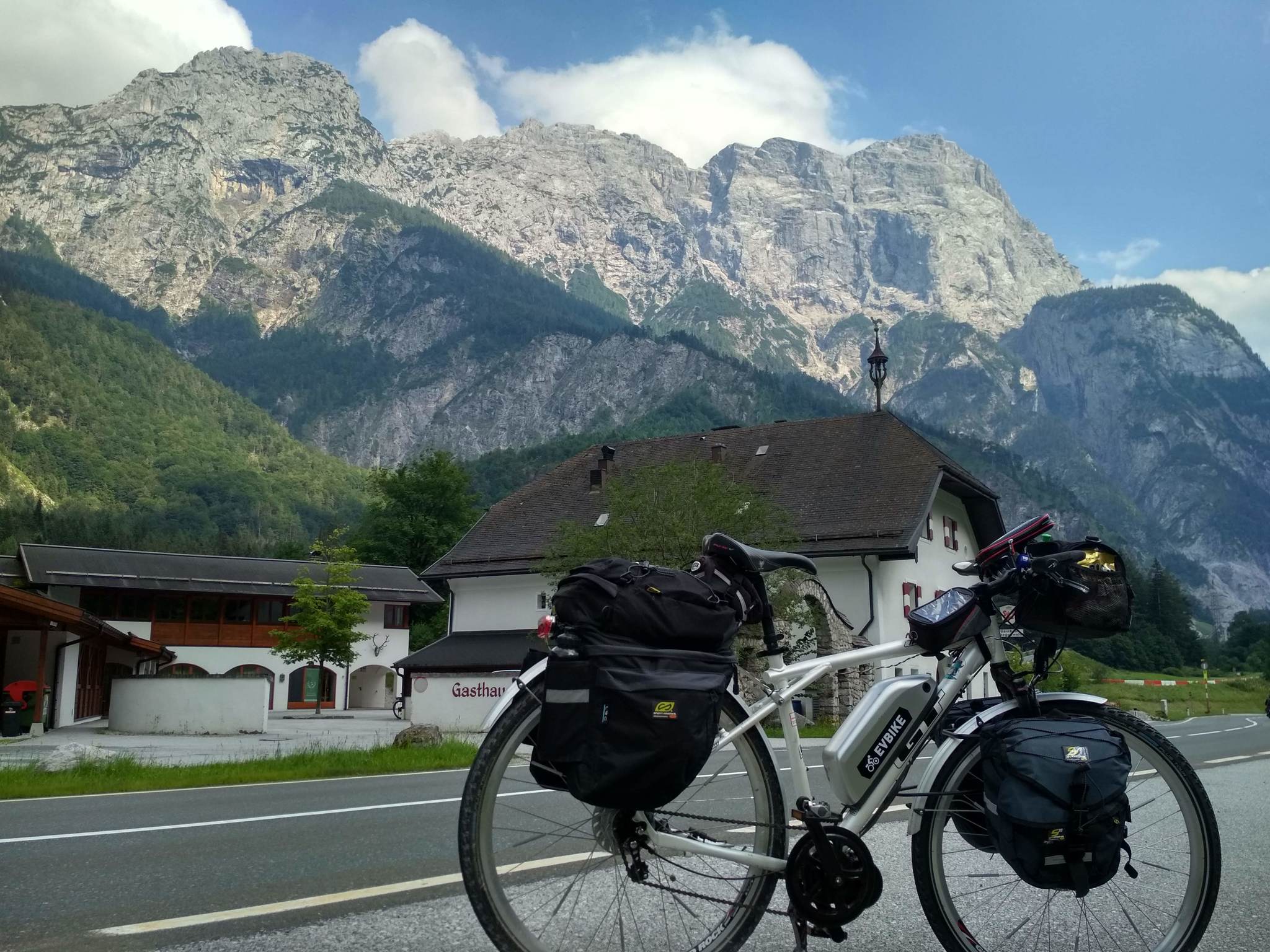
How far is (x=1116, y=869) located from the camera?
117 inches

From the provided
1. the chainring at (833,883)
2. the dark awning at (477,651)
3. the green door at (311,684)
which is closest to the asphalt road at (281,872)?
the chainring at (833,883)

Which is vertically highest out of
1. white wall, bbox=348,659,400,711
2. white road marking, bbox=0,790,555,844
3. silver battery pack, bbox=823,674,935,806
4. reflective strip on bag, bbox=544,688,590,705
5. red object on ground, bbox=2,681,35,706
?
reflective strip on bag, bbox=544,688,590,705

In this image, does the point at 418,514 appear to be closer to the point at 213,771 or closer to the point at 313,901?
the point at 213,771

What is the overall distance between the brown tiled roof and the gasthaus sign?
35.4 feet

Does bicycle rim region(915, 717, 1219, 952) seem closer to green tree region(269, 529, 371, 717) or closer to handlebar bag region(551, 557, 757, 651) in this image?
handlebar bag region(551, 557, 757, 651)

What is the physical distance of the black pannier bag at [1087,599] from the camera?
3.11 metres

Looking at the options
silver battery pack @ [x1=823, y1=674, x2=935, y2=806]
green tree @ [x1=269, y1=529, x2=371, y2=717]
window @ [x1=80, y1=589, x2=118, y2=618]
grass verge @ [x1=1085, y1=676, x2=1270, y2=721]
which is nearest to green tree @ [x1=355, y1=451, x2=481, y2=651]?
window @ [x1=80, y1=589, x2=118, y2=618]

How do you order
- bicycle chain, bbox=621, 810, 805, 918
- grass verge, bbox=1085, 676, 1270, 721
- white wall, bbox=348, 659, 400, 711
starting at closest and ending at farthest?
1. bicycle chain, bbox=621, 810, 805, 918
2. grass verge, bbox=1085, 676, 1270, 721
3. white wall, bbox=348, 659, 400, 711

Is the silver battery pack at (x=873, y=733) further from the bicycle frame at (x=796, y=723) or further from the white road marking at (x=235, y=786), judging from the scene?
the white road marking at (x=235, y=786)

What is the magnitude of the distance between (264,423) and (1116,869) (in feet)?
525

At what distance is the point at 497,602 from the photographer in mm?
40781

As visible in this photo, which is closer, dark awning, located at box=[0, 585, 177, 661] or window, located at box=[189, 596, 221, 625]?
dark awning, located at box=[0, 585, 177, 661]

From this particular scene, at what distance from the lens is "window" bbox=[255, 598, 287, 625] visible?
167ft

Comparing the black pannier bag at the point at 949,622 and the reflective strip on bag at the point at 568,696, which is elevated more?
the black pannier bag at the point at 949,622
